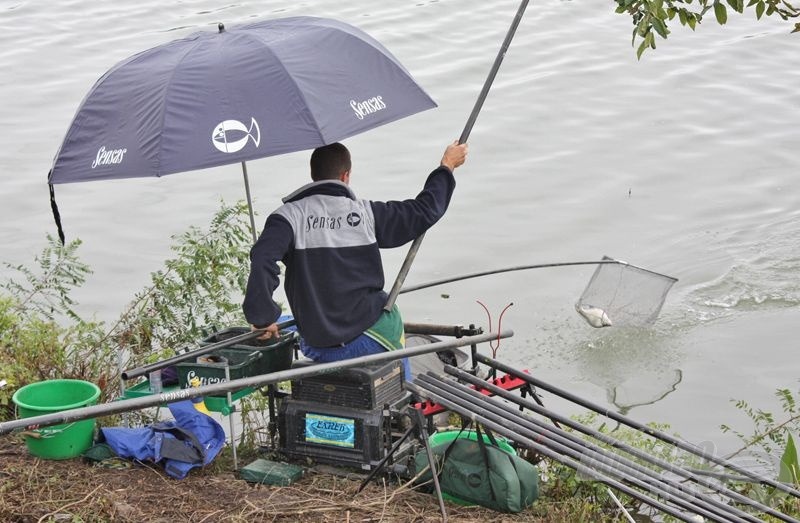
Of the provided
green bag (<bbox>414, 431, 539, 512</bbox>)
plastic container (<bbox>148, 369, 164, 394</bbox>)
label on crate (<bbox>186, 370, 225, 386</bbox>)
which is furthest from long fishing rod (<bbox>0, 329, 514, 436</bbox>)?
plastic container (<bbox>148, 369, 164, 394</bbox>)

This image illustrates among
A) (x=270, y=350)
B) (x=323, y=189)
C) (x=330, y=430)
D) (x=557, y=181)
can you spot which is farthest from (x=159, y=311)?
(x=557, y=181)

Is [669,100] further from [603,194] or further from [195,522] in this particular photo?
[195,522]

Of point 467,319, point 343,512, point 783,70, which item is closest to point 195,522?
point 343,512

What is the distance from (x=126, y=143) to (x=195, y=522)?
148 centimetres

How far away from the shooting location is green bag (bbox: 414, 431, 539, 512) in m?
4.41

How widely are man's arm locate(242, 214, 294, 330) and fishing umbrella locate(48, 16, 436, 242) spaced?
342 millimetres

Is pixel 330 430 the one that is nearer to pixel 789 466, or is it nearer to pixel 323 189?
pixel 323 189

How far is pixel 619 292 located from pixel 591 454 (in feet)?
9.61

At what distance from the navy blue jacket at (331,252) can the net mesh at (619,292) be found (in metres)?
2.41

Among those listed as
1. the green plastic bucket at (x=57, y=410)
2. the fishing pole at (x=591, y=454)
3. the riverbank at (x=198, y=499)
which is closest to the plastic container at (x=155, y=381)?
the green plastic bucket at (x=57, y=410)

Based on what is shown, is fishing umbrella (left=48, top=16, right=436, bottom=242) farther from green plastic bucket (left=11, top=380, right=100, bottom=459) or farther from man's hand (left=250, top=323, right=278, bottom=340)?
green plastic bucket (left=11, top=380, right=100, bottom=459)

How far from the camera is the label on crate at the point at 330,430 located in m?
4.73

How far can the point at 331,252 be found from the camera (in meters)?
4.62

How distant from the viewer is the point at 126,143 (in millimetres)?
4559
